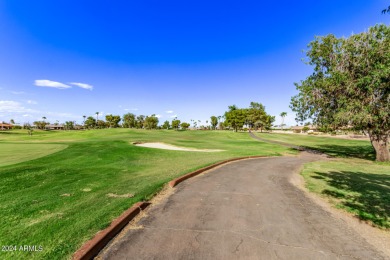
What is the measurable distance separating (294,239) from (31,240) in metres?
6.19

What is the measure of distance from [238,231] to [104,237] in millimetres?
3344

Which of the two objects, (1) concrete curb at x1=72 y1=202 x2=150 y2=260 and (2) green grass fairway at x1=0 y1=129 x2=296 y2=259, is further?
(2) green grass fairway at x1=0 y1=129 x2=296 y2=259

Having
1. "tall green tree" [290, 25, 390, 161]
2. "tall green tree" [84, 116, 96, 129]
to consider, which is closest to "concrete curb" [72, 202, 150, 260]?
"tall green tree" [290, 25, 390, 161]

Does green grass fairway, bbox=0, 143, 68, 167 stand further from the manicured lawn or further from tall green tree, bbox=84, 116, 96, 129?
tall green tree, bbox=84, 116, 96, 129

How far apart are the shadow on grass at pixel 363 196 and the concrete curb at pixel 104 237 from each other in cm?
740

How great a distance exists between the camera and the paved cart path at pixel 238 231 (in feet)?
14.1

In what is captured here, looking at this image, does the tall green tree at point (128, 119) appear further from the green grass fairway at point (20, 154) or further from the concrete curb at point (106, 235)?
the concrete curb at point (106, 235)

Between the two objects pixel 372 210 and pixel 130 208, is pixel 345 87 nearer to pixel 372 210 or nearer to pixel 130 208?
pixel 372 210

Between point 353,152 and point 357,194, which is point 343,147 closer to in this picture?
point 353,152

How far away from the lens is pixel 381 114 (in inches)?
620

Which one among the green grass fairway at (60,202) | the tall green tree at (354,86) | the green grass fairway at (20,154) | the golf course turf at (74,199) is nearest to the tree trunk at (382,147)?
the tall green tree at (354,86)

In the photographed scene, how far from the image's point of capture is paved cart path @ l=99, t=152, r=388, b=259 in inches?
169

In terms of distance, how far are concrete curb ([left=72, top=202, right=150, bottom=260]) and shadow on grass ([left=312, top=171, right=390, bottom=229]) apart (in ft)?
24.3

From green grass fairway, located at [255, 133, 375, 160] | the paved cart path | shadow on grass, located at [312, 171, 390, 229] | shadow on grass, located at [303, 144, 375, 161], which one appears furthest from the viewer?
green grass fairway, located at [255, 133, 375, 160]
